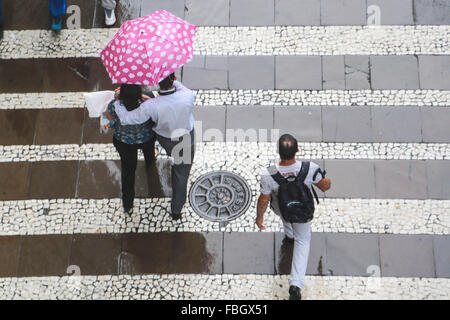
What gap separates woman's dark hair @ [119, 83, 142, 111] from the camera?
4.89m

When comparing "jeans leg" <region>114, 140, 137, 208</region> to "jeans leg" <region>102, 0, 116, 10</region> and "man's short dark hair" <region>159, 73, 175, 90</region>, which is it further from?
"jeans leg" <region>102, 0, 116, 10</region>

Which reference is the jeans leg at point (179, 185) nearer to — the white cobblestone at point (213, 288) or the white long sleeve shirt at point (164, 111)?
the white long sleeve shirt at point (164, 111)

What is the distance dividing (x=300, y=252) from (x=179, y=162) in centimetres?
146

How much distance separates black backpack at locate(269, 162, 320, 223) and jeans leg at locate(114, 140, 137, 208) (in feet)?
4.91

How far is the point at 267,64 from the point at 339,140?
141 cm

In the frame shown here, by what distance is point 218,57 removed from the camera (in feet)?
23.8

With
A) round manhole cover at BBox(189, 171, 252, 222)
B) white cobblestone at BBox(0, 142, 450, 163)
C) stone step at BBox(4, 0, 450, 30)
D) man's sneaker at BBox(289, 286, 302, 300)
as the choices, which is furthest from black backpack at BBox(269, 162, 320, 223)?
stone step at BBox(4, 0, 450, 30)

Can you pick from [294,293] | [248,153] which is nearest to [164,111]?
[248,153]

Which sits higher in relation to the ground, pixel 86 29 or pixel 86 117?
pixel 86 29

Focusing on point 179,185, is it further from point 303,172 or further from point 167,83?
point 303,172

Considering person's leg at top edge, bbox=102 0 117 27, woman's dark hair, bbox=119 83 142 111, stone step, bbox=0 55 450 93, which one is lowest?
woman's dark hair, bbox=119 83 142 111

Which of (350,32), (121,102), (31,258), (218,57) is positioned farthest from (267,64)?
(31,258)
